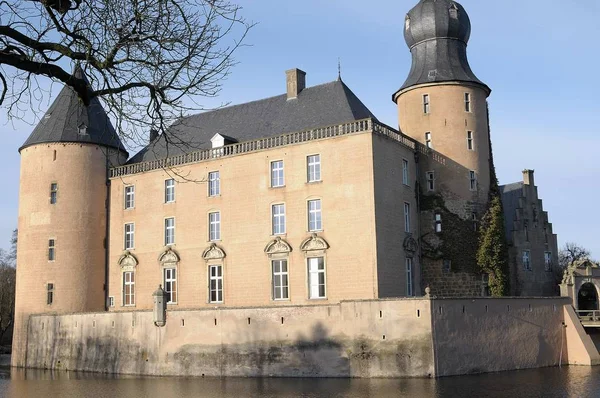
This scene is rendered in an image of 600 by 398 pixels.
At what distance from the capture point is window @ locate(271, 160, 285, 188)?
2803 centimetres

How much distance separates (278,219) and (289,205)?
0.79 m

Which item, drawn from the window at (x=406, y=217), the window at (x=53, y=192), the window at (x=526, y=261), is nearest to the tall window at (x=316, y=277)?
the window at (x=406, y=217)

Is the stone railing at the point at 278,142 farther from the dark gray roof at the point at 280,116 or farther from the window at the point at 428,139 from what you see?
the window at the point at 428,139

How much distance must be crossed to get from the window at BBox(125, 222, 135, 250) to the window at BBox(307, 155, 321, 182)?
973cm

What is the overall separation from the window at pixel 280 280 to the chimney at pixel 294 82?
7.96m

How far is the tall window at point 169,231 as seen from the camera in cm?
3083

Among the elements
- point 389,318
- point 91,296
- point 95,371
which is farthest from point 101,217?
point 389,318

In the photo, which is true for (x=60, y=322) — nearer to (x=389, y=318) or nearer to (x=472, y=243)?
(x=389, y=318)

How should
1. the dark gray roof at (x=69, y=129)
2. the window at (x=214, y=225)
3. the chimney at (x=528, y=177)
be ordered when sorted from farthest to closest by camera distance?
the chimney at (x=528, y=177) → the dark gray roof at (x=69, y=129) → the window at (x=214, y=225)

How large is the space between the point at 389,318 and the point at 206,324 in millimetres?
6881

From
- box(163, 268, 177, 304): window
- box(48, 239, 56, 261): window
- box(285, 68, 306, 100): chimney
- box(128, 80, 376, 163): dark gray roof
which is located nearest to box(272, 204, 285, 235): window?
box(128, 80, 376, 163): dark gray roof

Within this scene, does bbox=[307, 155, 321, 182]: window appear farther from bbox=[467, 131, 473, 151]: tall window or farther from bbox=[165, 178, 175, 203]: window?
bbox=[165, 178, 175, 203]: window

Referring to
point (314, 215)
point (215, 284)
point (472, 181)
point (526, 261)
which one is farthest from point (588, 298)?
point (215, 284)

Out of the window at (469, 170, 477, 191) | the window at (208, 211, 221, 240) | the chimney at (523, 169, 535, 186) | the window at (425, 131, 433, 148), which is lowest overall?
the window at (208, 211, 221, 240)
